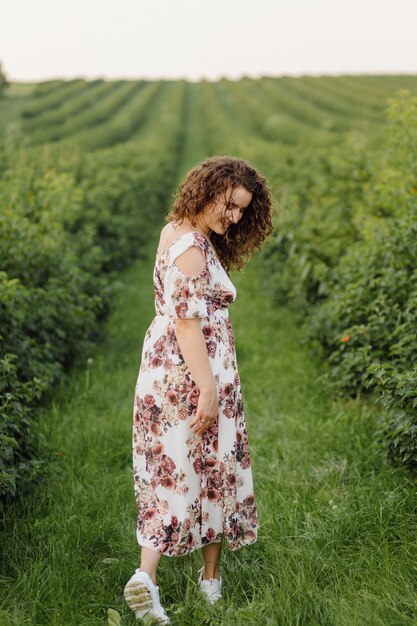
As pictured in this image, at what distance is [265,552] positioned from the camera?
297cm

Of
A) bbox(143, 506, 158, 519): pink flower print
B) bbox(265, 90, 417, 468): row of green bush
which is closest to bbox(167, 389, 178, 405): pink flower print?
bbox(143, 506, 158, 519): pink flower print

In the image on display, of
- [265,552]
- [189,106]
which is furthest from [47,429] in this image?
[189,106]

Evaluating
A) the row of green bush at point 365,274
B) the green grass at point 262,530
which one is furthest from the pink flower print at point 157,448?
the row of green bush at point 365,274

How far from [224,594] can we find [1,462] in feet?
3.60

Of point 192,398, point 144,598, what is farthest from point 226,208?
point 144,598

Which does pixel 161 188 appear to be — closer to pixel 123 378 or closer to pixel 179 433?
pixel 123 378

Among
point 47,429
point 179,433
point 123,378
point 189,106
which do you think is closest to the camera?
point 179,433

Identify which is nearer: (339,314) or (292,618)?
(292,618)

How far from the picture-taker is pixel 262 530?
10.3 ft

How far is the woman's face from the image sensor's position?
2.54 m

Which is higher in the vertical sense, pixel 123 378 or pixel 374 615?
pixel 374 615

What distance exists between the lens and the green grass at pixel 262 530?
99.8 inches

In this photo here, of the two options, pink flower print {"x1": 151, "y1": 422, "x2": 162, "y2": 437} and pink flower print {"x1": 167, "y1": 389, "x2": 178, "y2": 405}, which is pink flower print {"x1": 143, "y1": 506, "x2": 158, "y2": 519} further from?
pink flower print {"x1": 167, "y1": 389, "x2": 178, "y2": 405}

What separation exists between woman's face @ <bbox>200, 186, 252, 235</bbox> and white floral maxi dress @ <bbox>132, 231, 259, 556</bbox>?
92 mm
